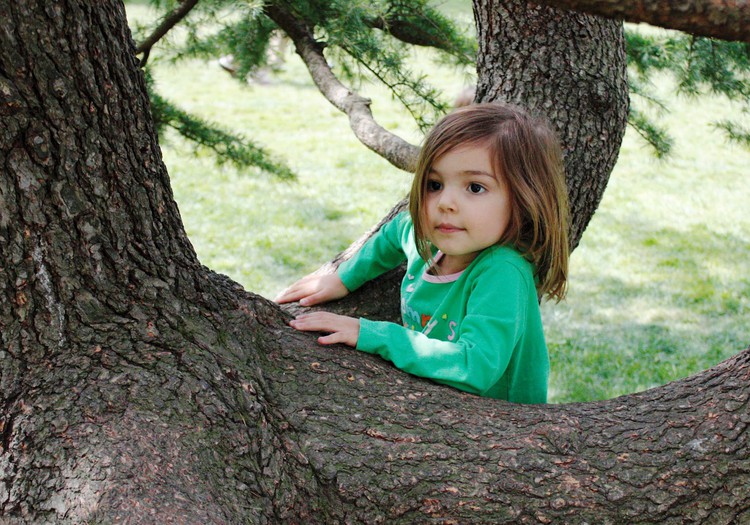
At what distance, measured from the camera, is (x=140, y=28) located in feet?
9.99

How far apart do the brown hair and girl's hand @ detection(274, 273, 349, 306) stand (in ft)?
0.83

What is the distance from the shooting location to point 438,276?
6.41 feet

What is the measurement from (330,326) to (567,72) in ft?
2.99

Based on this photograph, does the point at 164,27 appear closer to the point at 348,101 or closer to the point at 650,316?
the point at 348,101

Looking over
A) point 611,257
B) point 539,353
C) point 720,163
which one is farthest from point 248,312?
point 720,163

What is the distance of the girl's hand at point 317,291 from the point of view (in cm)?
202

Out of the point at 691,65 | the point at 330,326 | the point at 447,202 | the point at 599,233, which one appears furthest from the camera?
the point at 599,233

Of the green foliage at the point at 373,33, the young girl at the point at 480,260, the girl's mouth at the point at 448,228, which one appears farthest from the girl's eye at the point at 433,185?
the green foliage at the point at 373,33

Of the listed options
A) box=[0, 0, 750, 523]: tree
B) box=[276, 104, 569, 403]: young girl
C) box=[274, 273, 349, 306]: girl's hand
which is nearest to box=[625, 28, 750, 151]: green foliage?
box=[276, 104, 569, 403]: young girl

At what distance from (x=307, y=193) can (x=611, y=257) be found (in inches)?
102

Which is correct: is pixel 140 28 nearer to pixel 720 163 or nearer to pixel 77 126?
pixel 77 126

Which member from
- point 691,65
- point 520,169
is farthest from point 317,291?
point 691,65

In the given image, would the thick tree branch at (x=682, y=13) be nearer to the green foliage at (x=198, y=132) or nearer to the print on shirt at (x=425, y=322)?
the print on shirt at (x=425, y=322)

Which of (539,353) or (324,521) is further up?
(539,353)
